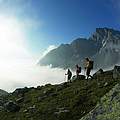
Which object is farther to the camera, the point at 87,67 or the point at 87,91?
the point at 87,67

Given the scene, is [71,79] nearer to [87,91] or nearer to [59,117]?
[87,91]

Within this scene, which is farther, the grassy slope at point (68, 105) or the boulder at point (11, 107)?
the boulder at point (11, 107)

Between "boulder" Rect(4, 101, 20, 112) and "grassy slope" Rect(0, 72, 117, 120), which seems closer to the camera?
"grassy slope" Rect(0, 72, 117, 120)

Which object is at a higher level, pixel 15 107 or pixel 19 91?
pixel 19 91

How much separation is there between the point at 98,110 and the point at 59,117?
21.5m

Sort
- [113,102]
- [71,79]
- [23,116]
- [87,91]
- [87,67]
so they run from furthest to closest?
[71,79] → [87,67] → [87,91] → [23,116] → [113,102]

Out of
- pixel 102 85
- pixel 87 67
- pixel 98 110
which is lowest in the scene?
pixel 98 110

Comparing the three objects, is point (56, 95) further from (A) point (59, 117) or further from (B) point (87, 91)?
(A) point (59, 117)

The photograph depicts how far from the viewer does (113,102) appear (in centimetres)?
1299

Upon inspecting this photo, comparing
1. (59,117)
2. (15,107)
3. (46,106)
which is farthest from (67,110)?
(15,107)

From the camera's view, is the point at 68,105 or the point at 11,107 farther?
the point at 11,107

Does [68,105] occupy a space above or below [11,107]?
below

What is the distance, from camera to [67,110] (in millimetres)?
35875

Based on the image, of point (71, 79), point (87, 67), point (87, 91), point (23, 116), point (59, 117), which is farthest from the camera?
point (71, 79)
